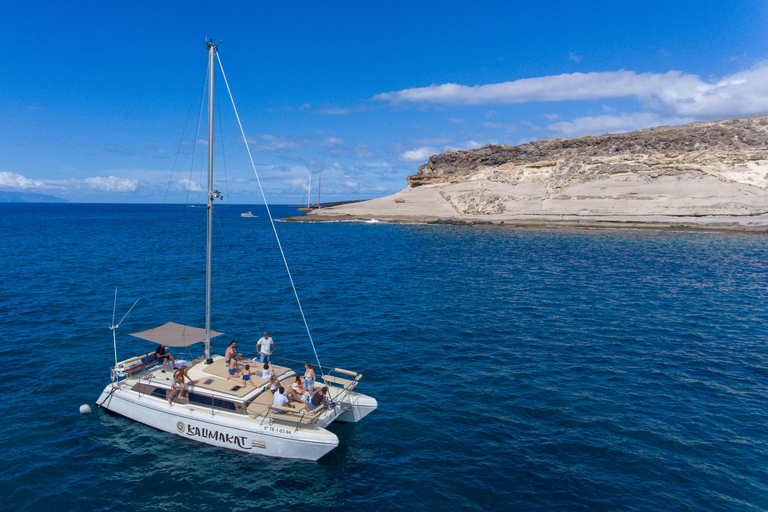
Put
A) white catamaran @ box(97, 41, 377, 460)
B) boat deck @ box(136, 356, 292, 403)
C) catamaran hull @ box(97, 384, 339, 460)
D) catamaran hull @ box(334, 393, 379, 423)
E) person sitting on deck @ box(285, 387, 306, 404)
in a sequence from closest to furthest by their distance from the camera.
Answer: catamaran hull @ box(97, 384, 339, 460)
white catamaran @ box(97, 41, 377, 460)
person sitting on deck @ box(285, 387, 306, 404)
boat deck @ box(136, 356, 292, 403)
catamaran hull @ box(334, 393, 379, 423)

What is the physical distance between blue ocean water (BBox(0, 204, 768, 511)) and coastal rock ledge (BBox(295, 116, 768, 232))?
5309cm

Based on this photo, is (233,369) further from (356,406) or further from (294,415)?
(356,406)

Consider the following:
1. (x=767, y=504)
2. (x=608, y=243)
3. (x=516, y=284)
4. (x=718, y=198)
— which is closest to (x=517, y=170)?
(x=718, y=198)

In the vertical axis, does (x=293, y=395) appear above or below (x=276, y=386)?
below

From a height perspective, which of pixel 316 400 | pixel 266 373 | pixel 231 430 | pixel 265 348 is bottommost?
pixel 231 430

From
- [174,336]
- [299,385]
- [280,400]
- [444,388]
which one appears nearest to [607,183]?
[444,388]

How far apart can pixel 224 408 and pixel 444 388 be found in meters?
9.90

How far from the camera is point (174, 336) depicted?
20266mm

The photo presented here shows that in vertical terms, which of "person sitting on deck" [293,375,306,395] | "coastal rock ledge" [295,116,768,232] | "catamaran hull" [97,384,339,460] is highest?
"coastal rock ledge" [295,116,768,232]

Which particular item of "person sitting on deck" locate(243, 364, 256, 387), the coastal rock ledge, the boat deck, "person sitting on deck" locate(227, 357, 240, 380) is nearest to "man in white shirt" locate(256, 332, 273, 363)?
the boat deck

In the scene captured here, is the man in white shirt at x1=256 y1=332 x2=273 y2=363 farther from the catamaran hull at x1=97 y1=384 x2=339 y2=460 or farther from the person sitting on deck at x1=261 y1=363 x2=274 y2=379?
the catamaran hull at x1=97 y1=384 x2=339 y2=460

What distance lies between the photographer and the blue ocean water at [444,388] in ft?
46.2

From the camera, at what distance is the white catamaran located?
49.4 ft

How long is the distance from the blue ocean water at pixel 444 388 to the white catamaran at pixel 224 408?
2.09 feet
